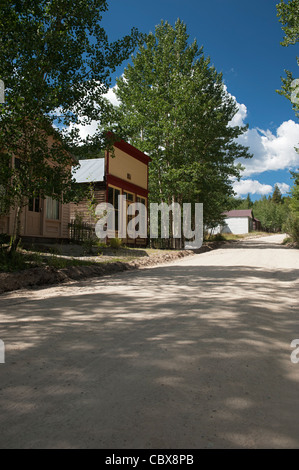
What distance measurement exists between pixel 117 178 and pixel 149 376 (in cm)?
1726

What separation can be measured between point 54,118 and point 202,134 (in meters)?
15.9

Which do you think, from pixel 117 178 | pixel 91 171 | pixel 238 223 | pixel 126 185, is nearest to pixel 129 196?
pixel 126 185

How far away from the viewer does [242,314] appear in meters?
4.09

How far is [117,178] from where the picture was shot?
19.0 meters

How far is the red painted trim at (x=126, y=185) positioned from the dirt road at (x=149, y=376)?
557 inches

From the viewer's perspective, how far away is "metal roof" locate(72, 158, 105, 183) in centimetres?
1819

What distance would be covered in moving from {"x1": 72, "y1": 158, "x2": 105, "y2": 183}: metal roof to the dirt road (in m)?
14.1

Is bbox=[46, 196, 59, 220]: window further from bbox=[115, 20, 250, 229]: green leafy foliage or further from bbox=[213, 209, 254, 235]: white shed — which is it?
bbox=[213, 209, 254, 235]: white shed

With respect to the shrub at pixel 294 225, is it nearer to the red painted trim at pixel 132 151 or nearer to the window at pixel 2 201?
the red painted trim at pixel 132 151

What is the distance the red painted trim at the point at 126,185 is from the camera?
18330mm

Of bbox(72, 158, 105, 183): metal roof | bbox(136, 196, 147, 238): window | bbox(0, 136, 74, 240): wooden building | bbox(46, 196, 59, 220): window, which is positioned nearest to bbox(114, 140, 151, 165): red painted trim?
bbox(72, 158, 105, 183): metal roof

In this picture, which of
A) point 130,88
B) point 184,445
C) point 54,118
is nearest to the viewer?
point 184,445
